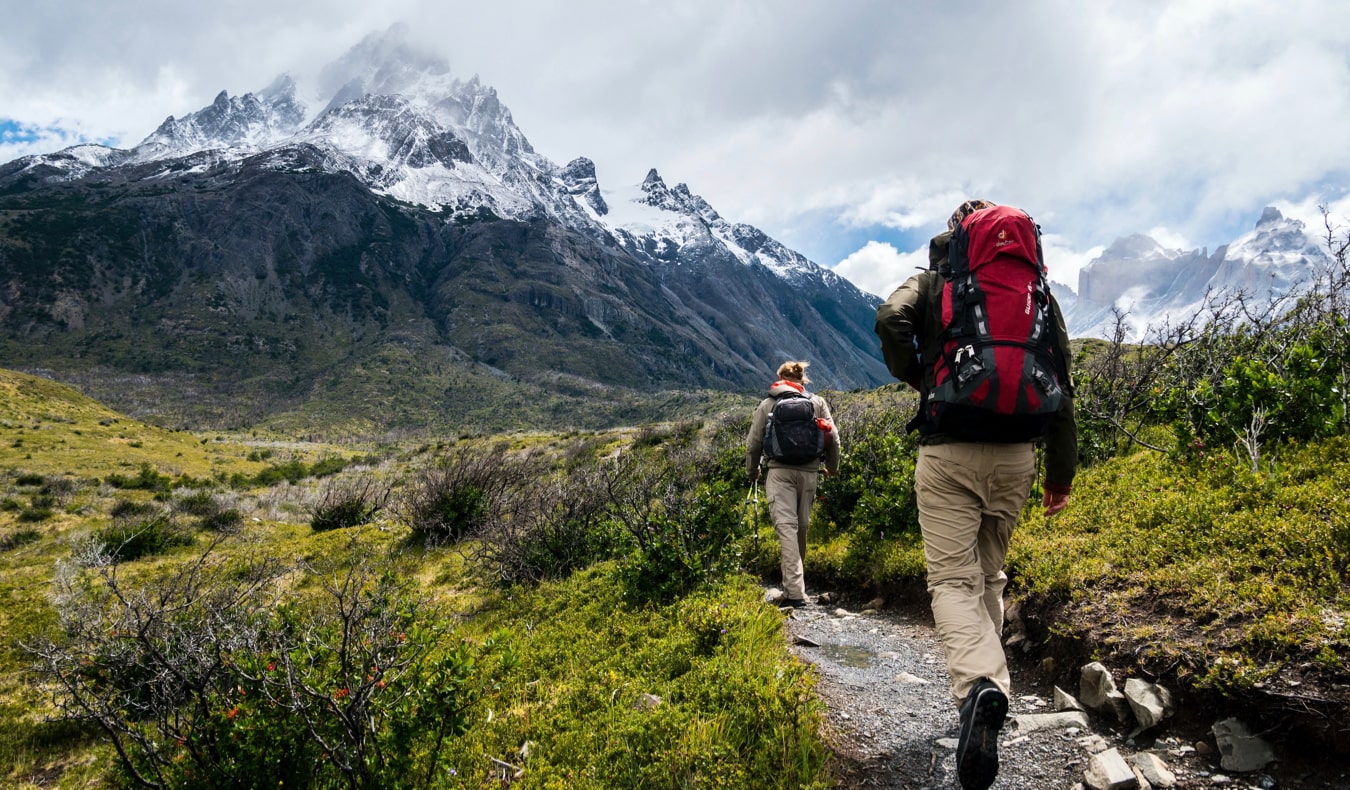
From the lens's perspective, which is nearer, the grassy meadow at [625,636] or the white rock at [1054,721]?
the grassy meadow at [625,636]

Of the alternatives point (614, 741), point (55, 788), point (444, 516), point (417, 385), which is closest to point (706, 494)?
point (614, 741)

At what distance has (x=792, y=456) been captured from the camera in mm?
5961

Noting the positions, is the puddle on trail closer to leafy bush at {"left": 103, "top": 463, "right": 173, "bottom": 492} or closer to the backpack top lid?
the backpack top lid

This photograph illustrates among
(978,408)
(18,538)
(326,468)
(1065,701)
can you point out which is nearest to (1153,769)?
(1065,701)

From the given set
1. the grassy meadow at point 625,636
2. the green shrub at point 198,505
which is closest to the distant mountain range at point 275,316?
the green shrub at point 198,505

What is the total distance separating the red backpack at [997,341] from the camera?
2840 millimetres

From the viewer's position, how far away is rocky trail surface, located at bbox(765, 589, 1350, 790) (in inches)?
102

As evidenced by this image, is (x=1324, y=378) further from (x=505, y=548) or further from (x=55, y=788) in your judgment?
(x=55, y=788)

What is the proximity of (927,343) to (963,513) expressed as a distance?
0.93 metres

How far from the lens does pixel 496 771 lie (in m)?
3.46

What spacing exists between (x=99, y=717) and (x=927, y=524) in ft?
13.2

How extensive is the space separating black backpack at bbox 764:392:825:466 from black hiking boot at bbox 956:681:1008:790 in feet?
11.1

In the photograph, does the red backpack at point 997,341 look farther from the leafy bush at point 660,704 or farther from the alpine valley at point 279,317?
the alpine valley at point 279,317

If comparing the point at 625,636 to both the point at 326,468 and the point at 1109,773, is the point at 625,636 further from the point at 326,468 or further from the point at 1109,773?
the point at 326,468
